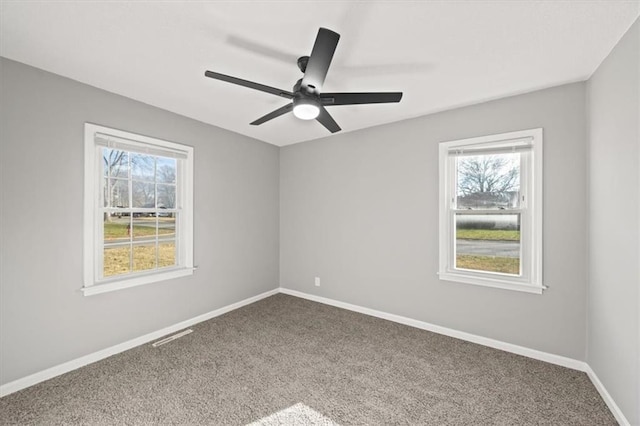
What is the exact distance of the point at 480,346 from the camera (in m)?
2.75

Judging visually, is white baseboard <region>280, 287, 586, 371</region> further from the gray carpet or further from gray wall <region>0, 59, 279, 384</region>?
gray wall <region>0, 59, 279, 384</region>

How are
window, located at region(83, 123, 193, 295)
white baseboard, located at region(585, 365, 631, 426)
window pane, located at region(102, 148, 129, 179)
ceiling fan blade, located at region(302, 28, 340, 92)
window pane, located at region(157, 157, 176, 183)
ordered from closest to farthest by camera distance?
ceiling fan blade, located at region(302, 28, 340, 92) < white baseboard, located at region(585, 365, 631, 426) < window, located at region(83, 123, 193, 295) < window pane, located at region(102, 148, 129, 179) < window pane, located at region(157, 157, 176, 183)

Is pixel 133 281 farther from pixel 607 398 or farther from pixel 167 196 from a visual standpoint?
pixel 607 398

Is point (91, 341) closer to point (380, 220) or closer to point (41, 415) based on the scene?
point (41, 415)

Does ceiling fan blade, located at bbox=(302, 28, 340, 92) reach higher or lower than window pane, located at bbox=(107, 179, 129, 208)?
higher

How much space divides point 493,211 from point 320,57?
238 centimetres

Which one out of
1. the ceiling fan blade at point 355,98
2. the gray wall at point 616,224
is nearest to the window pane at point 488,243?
the gray wall at point 616,224

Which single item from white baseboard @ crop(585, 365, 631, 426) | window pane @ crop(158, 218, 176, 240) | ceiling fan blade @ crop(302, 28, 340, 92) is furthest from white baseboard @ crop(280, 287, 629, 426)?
ceiling fan blade @ crop(302, 28, 340, 92)

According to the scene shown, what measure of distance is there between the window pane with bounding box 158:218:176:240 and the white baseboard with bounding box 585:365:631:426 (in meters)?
4.13

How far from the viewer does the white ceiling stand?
5.15 ft

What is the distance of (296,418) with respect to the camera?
181cm

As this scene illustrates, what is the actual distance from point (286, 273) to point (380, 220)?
6.22ft

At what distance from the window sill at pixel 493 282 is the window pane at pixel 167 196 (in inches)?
127

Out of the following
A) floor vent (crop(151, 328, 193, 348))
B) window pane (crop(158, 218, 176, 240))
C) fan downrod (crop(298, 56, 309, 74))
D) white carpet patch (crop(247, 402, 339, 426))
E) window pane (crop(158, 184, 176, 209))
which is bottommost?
white carpet patch (crop(247, 402, 339, 426))
